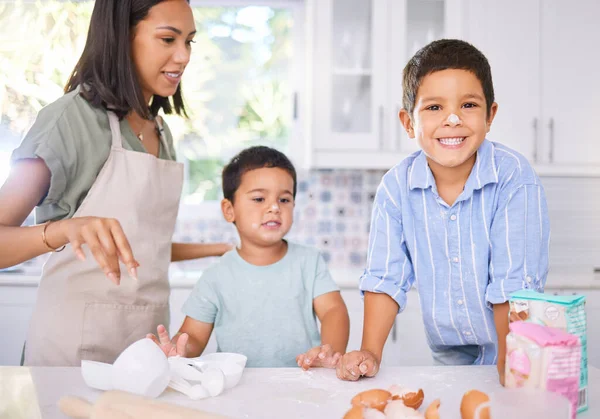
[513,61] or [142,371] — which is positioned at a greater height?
[513,61]

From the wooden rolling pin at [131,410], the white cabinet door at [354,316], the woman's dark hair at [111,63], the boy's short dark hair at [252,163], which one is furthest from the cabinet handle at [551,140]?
the wooden rolling pin at [131,410]

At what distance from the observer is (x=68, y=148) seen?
1132 mm

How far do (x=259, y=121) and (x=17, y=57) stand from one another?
1.25 metres

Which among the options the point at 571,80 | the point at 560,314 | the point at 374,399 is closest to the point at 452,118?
the point at 560,314

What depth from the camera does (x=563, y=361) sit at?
0.72 meters

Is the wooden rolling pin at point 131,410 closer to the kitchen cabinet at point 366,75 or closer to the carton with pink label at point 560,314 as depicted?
the carton with pink label at point 560,314

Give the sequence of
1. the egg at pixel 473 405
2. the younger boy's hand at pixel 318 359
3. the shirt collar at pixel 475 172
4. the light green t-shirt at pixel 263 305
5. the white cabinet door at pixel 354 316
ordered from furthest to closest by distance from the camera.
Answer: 1. the white cabinet door at pixel 354 316
2. the light green t-shirt at pixel 263 305
3. the shirt collar at pixel 475 172
4. the younger boy's hand at pixel 318 359
5. the egg at pixel 473 405

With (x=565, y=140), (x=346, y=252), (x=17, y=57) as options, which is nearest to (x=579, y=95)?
(x=565, y=140)

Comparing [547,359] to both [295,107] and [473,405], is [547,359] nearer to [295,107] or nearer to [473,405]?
[473,405]

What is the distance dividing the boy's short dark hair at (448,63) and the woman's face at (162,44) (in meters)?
0.49

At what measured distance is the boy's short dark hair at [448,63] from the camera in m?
1.13

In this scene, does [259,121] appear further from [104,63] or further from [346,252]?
[104,63]

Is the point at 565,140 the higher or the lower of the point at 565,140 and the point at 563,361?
the higher

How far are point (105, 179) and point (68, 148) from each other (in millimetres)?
103
